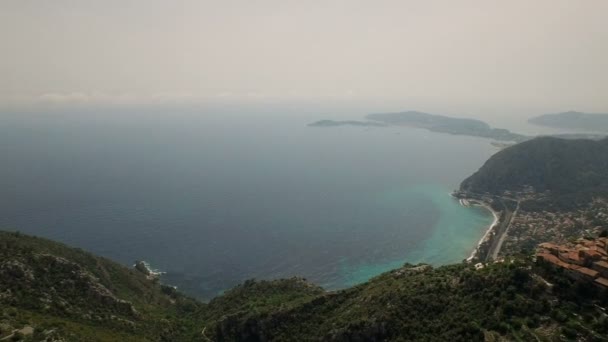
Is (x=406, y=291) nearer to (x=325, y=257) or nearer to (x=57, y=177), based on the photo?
(x=325, y=257)

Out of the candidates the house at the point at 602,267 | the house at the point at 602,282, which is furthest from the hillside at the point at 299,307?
the house at the point at 602,267

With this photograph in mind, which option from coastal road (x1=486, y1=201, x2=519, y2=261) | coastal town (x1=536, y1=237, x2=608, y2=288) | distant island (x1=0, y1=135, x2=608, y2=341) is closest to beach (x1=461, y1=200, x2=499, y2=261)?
coastal road (x1=486, y1=201, x2=519, y2=261)

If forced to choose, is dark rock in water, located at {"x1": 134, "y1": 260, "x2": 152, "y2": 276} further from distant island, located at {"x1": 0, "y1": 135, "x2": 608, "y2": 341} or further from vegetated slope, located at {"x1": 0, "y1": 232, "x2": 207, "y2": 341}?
vegetated slope, located at {"x1": 0, "y1": 232, "x2": 207, "y2": 341}

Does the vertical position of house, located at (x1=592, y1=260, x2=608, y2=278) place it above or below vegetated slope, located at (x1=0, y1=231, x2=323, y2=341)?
above

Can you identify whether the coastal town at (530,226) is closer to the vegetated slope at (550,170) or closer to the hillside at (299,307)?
the vegetated slope at (550,170)

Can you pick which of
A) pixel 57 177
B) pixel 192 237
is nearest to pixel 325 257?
pixel 192 237

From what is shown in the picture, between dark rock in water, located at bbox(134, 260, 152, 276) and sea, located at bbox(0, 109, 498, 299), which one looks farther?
sea, located at bbox(0, 109, 498, 299)
